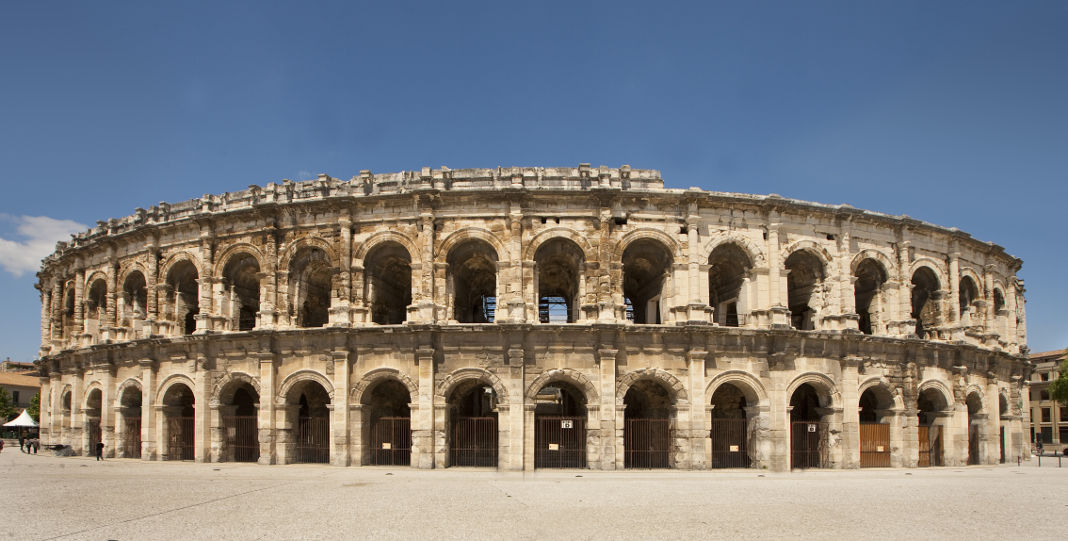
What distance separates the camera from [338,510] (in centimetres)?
1183

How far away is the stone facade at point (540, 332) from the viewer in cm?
2012

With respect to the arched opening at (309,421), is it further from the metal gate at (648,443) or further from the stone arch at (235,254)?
the metal gate at (648,443)

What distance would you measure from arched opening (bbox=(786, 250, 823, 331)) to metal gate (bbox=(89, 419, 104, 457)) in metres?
24.4

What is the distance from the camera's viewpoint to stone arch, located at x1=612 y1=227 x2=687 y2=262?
20781 millimetres

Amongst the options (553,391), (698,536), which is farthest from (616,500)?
(553,391)

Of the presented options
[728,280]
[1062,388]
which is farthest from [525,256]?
[1062,388]

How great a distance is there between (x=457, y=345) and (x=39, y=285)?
22564 mm

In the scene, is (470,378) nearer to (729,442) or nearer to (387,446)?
(387,446)

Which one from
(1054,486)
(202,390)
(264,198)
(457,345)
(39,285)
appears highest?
(264,198)

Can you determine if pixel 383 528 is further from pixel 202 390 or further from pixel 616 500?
pixel 202 390

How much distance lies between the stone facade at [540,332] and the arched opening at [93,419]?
1687 mm

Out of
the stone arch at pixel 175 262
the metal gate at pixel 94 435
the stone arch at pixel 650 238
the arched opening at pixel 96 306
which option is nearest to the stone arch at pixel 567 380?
the stone arch at pixel 650 238

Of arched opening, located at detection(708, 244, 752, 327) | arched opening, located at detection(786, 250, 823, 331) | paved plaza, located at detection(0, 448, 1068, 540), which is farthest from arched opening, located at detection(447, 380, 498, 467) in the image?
arched opening, located at detection(786, 250, 823, 331)

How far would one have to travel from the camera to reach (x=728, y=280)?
23438 millimetres
